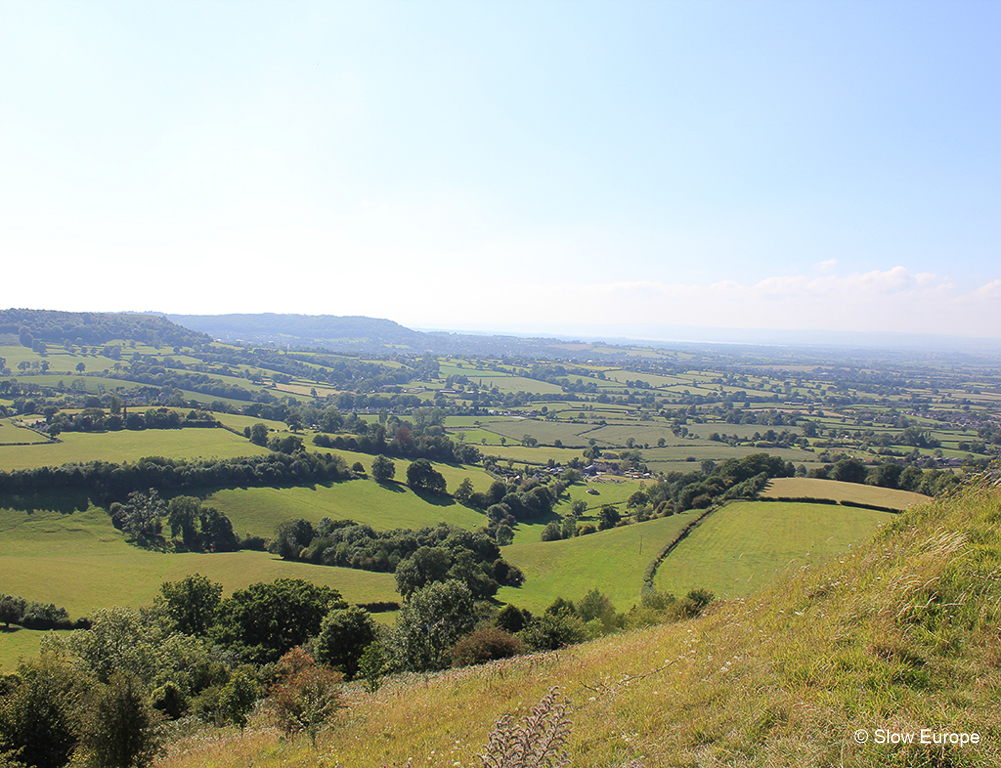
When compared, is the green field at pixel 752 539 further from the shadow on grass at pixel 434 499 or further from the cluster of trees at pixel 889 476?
the shadow on grass at pixel 434 499

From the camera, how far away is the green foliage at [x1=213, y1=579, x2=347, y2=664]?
36156mm

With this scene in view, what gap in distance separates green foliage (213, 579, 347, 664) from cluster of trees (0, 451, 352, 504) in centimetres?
4905

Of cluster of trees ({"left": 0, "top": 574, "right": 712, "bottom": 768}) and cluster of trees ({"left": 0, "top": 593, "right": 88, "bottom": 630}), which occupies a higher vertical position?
cluster of trees ({"left": 0, "top": 574, "right": 712, "bottom": 768})

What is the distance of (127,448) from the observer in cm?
8862

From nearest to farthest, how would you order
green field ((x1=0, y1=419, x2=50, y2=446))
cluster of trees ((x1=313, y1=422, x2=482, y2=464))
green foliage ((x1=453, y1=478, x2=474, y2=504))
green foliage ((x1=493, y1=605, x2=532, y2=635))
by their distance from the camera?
1. green foliage ((x1=493, y1=605, x2=532, y2=635))
2. green field ((x1=0, y1=419, x2=50, y2=446))
3. green foliage ((x1=453, y1=478, x2=474, y2=504))
4. cluster of trees ((x1=313, y1=422, x2=482, y2=464))

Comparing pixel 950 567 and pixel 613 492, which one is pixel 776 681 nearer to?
pixel 950 567

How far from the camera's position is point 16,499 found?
220ft

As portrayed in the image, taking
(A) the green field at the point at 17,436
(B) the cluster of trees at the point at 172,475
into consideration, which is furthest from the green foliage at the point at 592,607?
(A) the green field at the point at 17,436

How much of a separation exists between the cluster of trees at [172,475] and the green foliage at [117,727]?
77084 millimetres

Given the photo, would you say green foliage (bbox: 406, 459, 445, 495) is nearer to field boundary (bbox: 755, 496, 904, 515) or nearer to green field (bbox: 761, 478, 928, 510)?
field boundary (bbox: 755, 496, 904, 515)

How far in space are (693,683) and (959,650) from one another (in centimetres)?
363

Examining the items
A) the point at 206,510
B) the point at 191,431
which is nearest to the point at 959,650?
the point at 206,510

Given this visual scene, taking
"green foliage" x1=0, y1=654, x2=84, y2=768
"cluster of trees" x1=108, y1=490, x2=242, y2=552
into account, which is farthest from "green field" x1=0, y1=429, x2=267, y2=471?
"green foliage" x1=0, y1=654, x2=84, y2=768

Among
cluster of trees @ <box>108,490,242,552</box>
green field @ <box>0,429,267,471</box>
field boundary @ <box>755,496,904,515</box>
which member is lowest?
cluster of trees @ <box>108,490,242,552</box>
